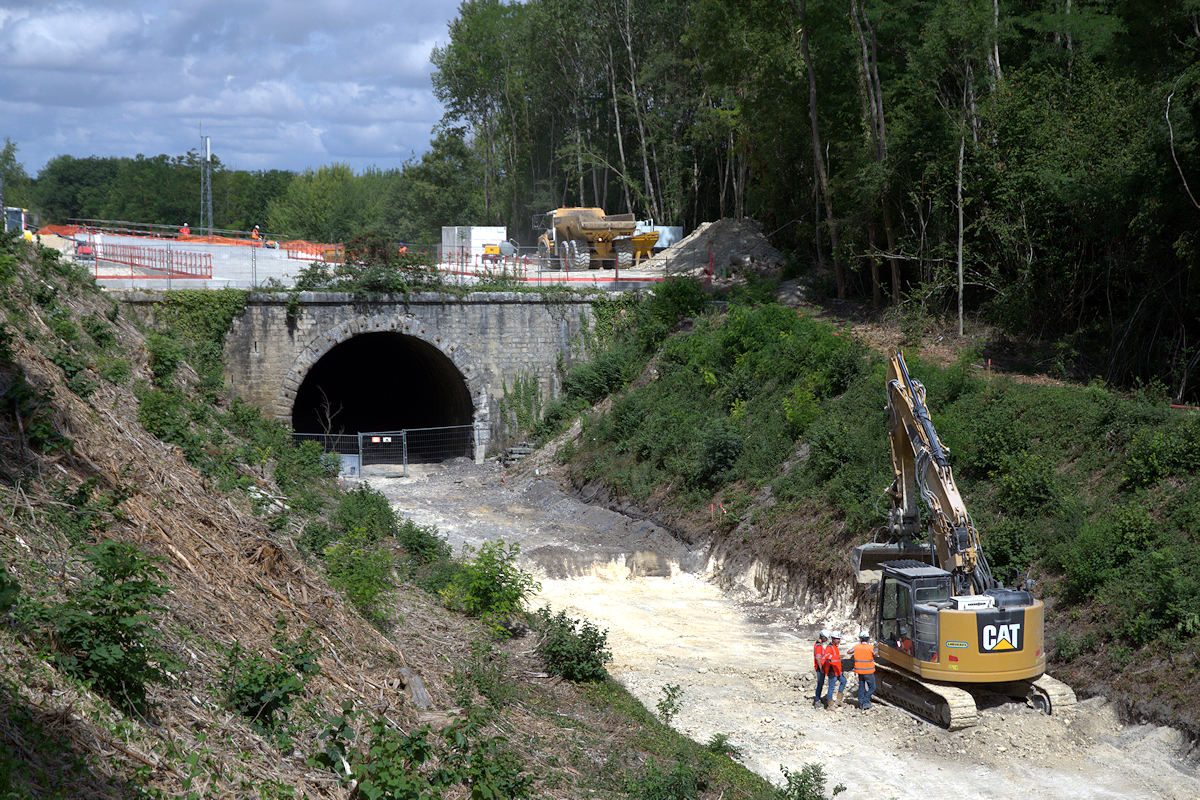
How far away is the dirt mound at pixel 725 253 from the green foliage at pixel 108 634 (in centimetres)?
2879

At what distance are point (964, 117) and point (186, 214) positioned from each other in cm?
7506

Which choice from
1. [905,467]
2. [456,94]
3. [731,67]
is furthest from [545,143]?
[905,467]

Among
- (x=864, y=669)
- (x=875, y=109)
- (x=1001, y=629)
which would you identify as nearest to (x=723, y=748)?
(x=864, y=669)

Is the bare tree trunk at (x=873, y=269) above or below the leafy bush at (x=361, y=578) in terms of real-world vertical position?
above

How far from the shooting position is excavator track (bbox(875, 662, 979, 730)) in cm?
1200

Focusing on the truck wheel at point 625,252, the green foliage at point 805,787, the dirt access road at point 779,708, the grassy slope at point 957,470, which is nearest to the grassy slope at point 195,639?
the green foliage at point 805,787

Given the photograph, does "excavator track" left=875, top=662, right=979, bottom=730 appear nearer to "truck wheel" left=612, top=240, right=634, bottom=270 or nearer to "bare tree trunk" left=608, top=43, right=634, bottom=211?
"truck wheel" left=612, top=240, right=634, bottom=270

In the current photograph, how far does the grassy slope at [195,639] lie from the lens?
241 inches

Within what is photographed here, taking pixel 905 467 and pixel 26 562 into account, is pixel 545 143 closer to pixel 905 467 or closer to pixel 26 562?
pixel 905 467

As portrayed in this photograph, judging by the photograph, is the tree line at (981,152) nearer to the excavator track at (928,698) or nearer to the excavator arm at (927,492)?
the excavator arm at (927,492)

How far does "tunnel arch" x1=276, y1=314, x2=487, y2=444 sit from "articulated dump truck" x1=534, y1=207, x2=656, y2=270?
292 inches

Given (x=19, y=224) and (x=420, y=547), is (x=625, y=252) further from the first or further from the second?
(x=420, y=547)

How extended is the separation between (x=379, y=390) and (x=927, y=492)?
101 feet

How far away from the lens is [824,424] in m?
21.2
